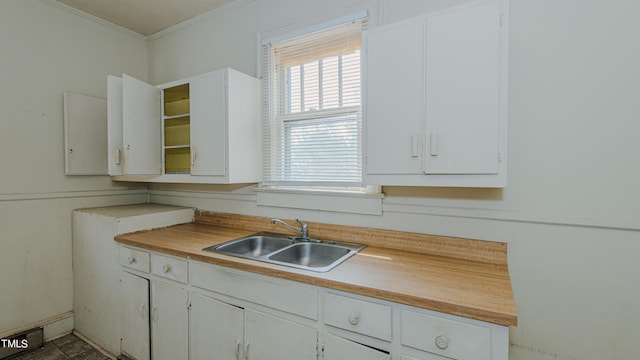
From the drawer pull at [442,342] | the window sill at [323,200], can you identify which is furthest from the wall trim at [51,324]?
the drawer pull at [442,342]

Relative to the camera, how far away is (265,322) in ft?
4.90

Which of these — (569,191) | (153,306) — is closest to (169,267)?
(153,306)

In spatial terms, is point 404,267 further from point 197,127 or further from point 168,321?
point 197,127

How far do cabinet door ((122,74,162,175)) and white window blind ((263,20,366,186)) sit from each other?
976 mm

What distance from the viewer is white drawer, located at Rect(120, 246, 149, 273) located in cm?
197

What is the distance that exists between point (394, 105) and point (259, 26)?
1484 millimetres

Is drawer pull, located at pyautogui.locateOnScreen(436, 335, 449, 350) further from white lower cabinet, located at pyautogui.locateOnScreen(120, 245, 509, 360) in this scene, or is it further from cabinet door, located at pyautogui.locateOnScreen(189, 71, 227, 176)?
cabinet door, located at pyautogui.locateOnScreen(189, 71, 227, 176)

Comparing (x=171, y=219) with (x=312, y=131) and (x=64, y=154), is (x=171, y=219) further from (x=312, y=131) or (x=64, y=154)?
(x=312, y=131)

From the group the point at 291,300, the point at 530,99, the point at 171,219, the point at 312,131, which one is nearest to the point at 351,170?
the point at 312,131

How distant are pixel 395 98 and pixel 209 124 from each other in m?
1.39

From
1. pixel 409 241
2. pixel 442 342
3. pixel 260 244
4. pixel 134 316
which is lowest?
pixel 134 316

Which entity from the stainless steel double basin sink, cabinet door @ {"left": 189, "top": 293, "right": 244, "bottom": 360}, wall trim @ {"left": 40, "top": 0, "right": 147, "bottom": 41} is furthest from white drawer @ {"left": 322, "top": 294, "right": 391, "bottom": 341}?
wall trim @ {"left": 40, "top": 0, "right": 147, "bottom": 41}

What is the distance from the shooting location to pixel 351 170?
1.98 metres

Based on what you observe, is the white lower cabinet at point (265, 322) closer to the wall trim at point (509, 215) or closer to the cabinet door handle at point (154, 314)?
the cabinet door handle at point (154, 314)
